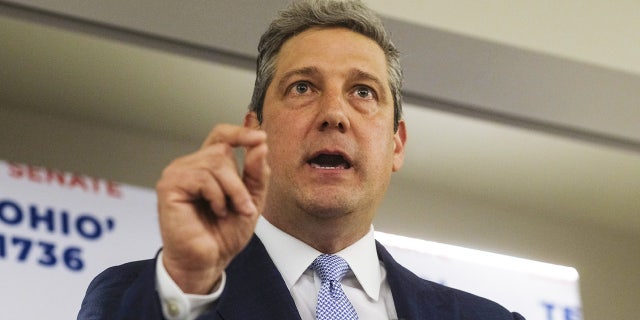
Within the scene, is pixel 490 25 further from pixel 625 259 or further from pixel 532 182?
pixel 625 259

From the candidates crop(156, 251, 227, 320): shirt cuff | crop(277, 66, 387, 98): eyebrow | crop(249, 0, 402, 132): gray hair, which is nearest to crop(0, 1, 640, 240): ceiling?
crop(249, 0, 402, 132): gray hair

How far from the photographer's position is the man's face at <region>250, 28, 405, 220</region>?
166 centimetres

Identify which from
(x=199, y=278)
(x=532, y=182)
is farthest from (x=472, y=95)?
(x=199, y=278)

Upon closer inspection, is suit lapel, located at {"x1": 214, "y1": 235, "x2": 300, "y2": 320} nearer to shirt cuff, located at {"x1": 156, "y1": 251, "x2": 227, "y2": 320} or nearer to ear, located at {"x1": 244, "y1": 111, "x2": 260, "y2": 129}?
shirt cuff, located at {"x1": 156, "y1": 251, "x2": 227, "y2": 320}

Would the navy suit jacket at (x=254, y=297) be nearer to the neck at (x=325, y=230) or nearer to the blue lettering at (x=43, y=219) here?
the neck at (x=325, y=230)

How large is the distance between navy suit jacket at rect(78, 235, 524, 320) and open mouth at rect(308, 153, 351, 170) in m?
0.15

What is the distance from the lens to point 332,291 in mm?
1566

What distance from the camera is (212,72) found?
8.87 ft

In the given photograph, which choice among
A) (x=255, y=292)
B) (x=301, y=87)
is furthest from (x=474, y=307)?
(x=301, y=87)

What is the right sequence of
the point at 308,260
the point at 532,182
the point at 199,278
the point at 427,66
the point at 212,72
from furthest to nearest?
the point at 532,182 → the point at 427,66 → the point at 212,72 → the point at 308,260 → the point at 199,278

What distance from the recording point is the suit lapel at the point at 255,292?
4.76ft

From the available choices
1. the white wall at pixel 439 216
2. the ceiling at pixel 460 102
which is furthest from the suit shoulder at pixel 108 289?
the ceiling at pixel 460 102

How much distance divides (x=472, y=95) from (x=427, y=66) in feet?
0.50

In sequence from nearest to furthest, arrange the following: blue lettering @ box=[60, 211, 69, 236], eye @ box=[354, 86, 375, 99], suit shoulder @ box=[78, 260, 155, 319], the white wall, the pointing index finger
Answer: the pointing index finger → suit shoulder @ box=[78, 260, 155, 319] → eye @ box=[354, 86, 375, 99] → blue lettering @ box=[60, 211, 69, 236] → the white wall
